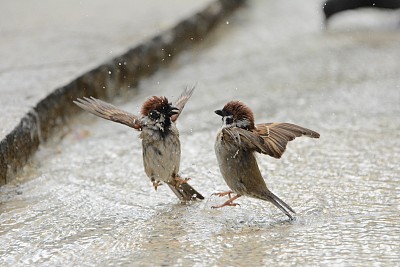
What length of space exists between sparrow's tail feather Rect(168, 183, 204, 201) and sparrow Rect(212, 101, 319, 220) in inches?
12.6

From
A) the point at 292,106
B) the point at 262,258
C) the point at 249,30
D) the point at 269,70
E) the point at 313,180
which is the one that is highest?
the point at 249,30

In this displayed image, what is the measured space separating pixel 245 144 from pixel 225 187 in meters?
0.70

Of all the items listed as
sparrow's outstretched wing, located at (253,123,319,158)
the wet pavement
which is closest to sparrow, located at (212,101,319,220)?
sparrow's outstretched wing, located at (253,123,319,158)

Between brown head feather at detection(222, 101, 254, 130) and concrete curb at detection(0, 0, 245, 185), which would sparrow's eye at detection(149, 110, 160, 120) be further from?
concrete curb at detection(0, 0, 245, 185)

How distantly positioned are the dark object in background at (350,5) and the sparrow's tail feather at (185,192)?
5428mm

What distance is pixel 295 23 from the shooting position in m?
9.28

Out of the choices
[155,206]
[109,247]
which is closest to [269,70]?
[155,206]

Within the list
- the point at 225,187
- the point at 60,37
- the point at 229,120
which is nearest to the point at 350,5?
the point at 60,37

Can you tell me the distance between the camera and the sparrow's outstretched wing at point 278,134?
3.43m

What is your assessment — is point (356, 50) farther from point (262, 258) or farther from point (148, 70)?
point (262, 258)

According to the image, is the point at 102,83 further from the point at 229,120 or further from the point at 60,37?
the point at 229,120

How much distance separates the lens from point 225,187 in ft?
13.9

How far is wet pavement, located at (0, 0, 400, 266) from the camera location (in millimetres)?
3180

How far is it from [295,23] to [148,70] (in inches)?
106
